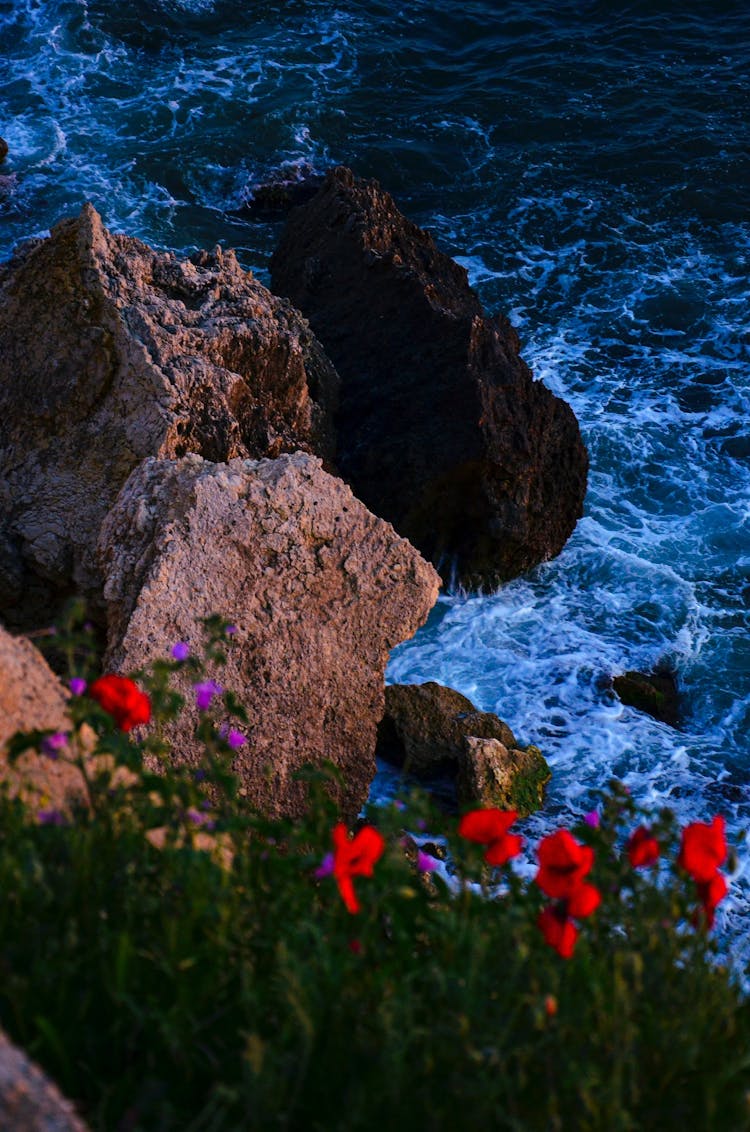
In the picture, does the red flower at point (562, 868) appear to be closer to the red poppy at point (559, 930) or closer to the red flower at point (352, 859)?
the red poppy at point (559, 930)

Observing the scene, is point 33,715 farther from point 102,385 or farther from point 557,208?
point 557,208

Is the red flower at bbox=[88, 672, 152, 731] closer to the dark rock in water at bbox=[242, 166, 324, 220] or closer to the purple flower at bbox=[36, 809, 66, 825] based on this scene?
the purple flower at bbox=[36, 809, 66, 825]

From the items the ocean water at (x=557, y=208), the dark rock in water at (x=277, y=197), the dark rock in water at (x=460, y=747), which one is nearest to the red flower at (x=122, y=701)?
the ocean water at (x=557, y=208)

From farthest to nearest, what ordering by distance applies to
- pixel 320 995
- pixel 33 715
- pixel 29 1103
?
pixel 33 715, pixel 320 995, pixel 29 1103

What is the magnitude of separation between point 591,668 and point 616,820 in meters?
4.26

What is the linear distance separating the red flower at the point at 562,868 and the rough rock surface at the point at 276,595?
90.7 inches

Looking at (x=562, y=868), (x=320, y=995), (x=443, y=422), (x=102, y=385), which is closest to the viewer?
(x=320, y=995)

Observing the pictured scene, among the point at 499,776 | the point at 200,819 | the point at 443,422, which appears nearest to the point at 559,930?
the point at 200,819

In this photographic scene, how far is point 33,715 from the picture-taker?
2910mm

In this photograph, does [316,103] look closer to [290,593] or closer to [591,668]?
[591,668]

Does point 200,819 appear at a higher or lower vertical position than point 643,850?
lower

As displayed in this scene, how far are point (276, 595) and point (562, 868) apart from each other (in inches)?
98.0

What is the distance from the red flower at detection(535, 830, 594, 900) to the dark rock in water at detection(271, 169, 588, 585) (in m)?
4.59

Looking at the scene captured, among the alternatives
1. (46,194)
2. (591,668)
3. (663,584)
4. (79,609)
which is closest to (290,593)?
(79,609)
